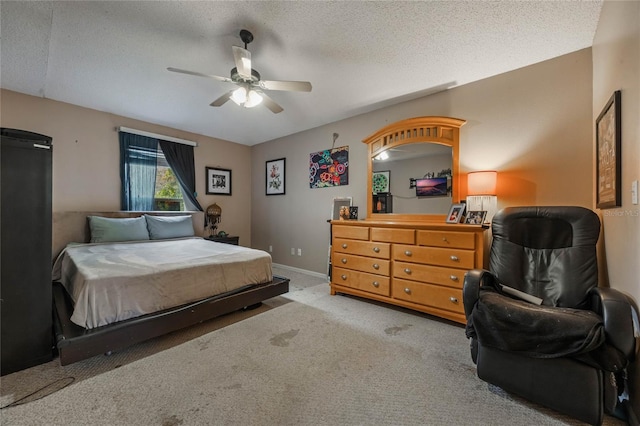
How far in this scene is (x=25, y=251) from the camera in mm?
1707

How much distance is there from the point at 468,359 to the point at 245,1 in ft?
10.0

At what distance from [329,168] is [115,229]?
3146 millimetres

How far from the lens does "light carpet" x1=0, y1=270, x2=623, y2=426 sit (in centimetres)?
138

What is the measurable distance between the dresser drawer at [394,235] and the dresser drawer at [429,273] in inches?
9.7

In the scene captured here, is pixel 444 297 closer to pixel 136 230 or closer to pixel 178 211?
pixel 136 230

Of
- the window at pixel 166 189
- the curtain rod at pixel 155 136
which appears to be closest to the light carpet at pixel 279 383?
the window at pixel 166 189

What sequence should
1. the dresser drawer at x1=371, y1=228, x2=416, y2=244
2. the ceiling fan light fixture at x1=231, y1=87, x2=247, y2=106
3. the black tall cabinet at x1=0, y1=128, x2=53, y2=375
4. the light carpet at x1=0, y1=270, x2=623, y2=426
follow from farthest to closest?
the dresser drawer at x1=371, y1=228, x2=416, y2=244 < the ceiling fan light fixture at x1=231, y1=87, x2=247, y2=106 < the black tall cabinet at x1=0, y1=128, x2=53, y2=375 < the light carpet at x1=0, y1=270, x2=623, y2=426

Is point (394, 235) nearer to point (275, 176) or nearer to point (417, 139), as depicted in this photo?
point (417, 139)

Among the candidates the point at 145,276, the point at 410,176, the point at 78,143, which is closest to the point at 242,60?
the point at 145,276

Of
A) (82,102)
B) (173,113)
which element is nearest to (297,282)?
(173,113)

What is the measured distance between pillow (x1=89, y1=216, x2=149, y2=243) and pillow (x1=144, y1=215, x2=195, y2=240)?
0.42 ft

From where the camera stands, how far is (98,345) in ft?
5.71

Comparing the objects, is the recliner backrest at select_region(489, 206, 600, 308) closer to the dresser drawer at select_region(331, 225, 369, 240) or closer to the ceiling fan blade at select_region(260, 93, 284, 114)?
the dresser drawer at select_region(331, 225, 369, 240)

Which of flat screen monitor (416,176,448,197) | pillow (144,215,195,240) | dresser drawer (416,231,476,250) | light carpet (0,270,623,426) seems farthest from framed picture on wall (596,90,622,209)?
pillow (144,215,195,240)
